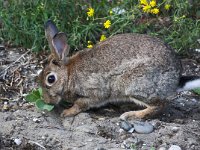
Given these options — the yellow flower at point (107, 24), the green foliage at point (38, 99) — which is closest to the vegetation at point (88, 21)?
the yellow flower at point (107, 24)

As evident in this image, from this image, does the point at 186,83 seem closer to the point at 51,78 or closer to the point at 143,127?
the point at 143,127

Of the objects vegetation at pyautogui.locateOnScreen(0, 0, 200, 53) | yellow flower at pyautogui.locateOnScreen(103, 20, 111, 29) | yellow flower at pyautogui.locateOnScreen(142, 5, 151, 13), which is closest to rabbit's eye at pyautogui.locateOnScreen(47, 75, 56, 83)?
vegetation at pyautogui.locateOnScreen(0, 0, 200, 53)

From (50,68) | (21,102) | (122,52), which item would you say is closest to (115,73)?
(122,52)

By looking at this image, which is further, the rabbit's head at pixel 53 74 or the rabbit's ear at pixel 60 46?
the rabbit's head at pixel 53 74

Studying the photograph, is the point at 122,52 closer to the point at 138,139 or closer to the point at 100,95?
the point at 100,95

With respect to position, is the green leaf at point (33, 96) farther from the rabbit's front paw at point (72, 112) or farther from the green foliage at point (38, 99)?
the rabbit's front paw at point (72, 112)

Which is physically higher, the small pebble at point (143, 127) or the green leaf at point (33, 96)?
the green leaf at point (33, 96)

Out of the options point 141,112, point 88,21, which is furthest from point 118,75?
point 88,21
